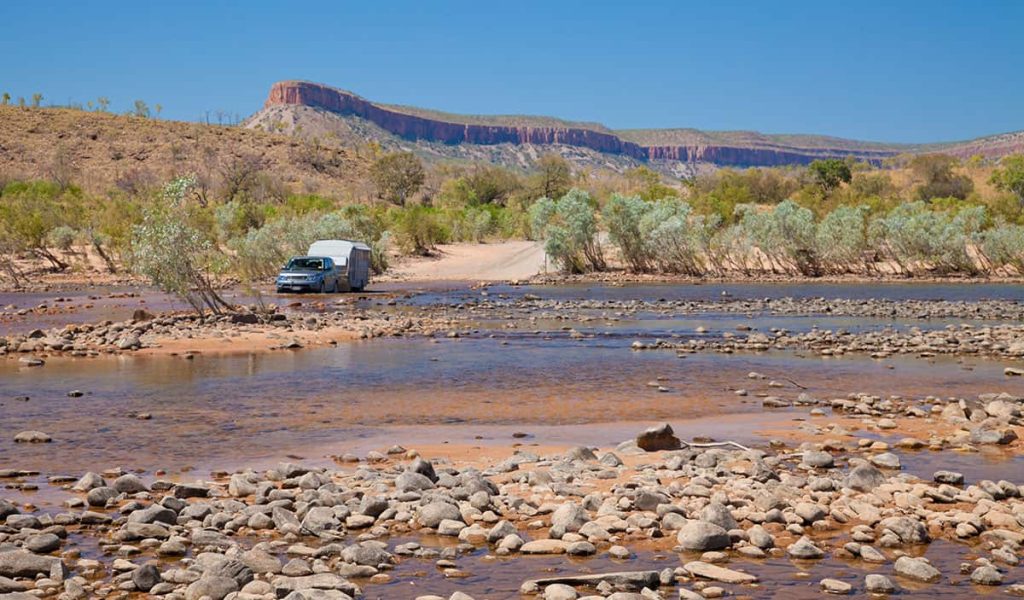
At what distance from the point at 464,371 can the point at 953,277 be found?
138 feet

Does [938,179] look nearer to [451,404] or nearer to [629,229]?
[629,229]

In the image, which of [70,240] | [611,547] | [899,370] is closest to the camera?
[611,547]

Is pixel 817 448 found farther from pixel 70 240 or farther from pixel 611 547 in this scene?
pixel 70 240

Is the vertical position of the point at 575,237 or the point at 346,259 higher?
the point at 575,237

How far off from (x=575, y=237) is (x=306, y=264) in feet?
66.4

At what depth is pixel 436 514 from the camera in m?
9.25

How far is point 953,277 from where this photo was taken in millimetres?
55188

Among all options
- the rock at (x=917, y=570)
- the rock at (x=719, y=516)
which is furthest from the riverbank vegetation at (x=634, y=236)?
the rock at (x=917, y=570)

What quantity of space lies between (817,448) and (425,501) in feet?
17.9

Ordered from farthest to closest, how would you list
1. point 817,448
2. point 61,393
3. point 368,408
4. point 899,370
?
point 899,370, point 61,393, point 368,408, point 817,448

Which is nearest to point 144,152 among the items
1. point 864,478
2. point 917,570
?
point 864,478

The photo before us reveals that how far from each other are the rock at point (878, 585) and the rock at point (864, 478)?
2.65m

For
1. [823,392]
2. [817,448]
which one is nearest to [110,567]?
[817,448]

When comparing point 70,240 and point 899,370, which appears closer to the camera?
point 899,370
